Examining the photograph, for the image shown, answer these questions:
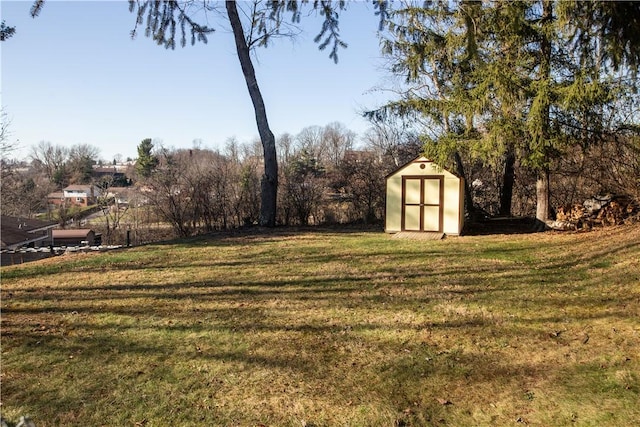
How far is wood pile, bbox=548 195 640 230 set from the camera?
10141 mm

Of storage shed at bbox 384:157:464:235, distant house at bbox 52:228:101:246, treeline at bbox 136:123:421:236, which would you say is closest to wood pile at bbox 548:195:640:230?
storage shed at bbox 384:157:464:235

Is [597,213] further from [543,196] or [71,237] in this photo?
[71,237]

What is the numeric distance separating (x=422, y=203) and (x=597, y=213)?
14.1 feet

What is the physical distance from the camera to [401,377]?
3627 millimetres

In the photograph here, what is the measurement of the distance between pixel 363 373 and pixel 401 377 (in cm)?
33

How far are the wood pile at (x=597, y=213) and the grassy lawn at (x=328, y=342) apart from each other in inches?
117

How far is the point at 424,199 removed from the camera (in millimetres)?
11266

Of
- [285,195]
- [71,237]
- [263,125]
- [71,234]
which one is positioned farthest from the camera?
[71,234]

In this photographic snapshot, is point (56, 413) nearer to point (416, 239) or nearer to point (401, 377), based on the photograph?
point (401, 377)

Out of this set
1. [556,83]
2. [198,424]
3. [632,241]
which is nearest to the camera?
[198,424]

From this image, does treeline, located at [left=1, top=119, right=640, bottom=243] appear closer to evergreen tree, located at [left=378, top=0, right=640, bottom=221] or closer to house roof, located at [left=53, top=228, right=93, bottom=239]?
evergreen tree, located at [left=378, top=0, right=640, bottom=221]

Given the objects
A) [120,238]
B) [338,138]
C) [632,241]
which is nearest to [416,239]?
[632,241]

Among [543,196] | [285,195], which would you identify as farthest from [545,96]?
[285,195]

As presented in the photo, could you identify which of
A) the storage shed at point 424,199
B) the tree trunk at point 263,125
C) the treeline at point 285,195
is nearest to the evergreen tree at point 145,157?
the treeline at point 285,195
